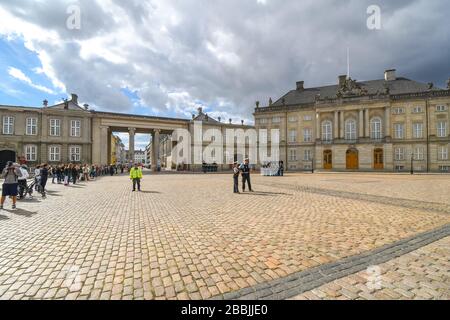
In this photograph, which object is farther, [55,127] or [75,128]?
[75,128]

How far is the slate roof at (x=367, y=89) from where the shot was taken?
37.2m

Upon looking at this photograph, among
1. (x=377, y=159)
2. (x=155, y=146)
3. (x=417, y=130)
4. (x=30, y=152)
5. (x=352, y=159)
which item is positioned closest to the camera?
(x=30, y=152)

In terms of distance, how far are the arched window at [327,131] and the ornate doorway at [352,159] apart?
4.16 m

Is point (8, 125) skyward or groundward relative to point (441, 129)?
skyward

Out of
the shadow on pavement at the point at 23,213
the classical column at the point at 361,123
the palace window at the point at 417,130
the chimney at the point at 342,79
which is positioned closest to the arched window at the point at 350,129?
the classical column at the point at 361,123

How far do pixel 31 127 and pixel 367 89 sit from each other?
58.3m

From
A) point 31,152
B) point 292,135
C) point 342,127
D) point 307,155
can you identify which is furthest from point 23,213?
point 342,127

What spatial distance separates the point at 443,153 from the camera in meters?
34.2

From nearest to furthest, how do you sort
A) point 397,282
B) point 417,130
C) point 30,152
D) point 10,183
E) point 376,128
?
point 397,282 < point 10,183 < point 30,152 < point 417,130 < point 376,128

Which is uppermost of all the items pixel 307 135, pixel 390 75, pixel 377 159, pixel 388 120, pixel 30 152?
pixel 390 75

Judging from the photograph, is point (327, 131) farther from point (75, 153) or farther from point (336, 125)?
point (75, 153)

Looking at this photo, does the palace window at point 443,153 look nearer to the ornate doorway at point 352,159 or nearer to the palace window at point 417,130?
the palace window at point 417,130
